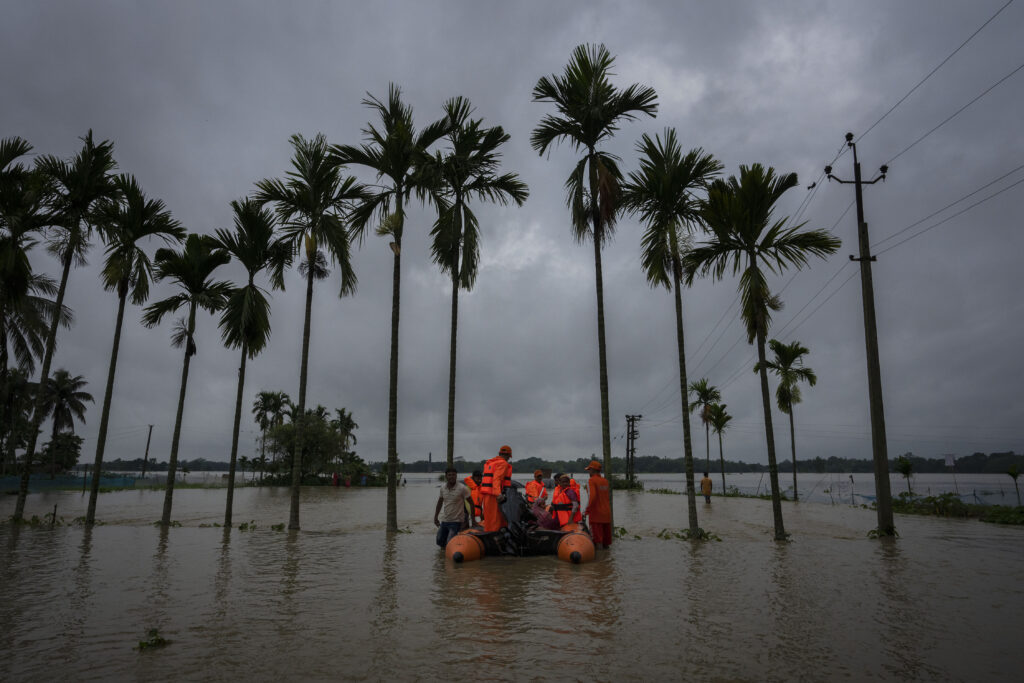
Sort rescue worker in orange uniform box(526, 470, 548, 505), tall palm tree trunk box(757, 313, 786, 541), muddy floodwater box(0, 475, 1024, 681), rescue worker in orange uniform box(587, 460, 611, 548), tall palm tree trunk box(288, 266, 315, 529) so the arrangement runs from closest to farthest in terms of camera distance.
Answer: muddy floodwater box(0, 475, 1024, 681) < rescue worker in orange uniform box(587, 460, 611, 548) < rescue worker in orange uniform box(526, 470, 548, 505) < tall palm tree trunk box(757, 313, 786, 541) < tall palm tree trunk box(288, 266, 315, 529)

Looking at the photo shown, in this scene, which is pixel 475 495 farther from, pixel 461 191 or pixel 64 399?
pixel 64 399

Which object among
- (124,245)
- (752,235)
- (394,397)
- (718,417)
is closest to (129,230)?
(124,245)

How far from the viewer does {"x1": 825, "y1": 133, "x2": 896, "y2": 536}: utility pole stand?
15688mm

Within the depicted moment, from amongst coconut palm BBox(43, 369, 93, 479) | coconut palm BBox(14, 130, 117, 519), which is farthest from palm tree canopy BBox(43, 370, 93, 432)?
coconut palm BBox(14, 130, 117, 519)

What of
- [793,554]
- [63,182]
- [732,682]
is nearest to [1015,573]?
[793,554]

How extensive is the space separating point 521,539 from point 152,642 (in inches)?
308

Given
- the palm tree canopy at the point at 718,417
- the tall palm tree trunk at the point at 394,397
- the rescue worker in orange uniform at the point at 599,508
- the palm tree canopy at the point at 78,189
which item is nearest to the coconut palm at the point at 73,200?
the palm tree canopy at the point at 78,189

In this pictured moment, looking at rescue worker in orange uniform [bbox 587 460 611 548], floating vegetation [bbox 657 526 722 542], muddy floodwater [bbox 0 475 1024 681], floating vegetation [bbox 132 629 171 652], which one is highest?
rescue worker in orange uniform [bbox 587 460 611 548]

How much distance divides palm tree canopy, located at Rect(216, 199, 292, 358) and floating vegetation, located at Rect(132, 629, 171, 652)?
1380 centimetres

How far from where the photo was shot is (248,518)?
77.5 feet

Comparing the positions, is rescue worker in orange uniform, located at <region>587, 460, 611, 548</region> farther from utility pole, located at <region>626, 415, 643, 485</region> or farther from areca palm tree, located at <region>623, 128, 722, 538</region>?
utility pole, located at <region>626, 415, 643, 485</region>

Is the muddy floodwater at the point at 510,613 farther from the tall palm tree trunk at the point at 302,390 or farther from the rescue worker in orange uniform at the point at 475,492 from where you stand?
the tall palm tree trunk at the point at 302,390

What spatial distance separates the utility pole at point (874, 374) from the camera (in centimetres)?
1569

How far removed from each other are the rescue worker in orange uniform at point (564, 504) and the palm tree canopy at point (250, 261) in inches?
459
